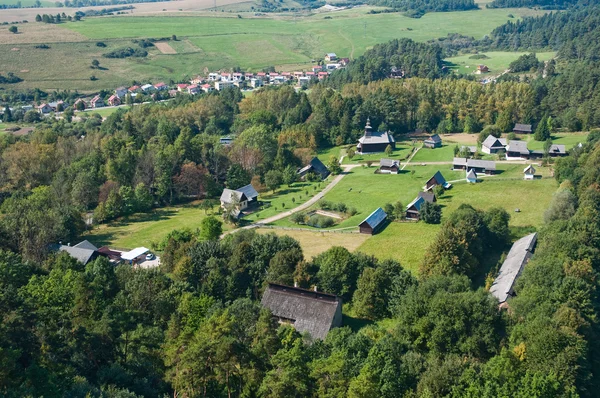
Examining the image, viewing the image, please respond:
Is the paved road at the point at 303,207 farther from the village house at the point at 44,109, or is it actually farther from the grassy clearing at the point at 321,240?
the village house at the point at 44,109

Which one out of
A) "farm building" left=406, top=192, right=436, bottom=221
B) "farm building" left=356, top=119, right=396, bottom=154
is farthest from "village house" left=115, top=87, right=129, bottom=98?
"farm building" left=406, top=192, right=436, bottom=221

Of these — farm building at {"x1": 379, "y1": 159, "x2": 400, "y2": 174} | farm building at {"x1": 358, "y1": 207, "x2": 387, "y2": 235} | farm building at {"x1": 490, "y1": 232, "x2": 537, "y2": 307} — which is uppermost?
farm building at {"x1": 490, "y1": 232, "x2": 537, "y2": 307}

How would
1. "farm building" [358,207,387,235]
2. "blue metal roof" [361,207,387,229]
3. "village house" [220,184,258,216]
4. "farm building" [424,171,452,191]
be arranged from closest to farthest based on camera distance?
"farm building" [358,207,387,235], "blue metal roof" [361,207,387,229], "village house" [220,184,258,216], "farm building" [424,171,452,191]

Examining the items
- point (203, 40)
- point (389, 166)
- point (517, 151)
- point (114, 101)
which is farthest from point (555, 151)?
point (203, 40)

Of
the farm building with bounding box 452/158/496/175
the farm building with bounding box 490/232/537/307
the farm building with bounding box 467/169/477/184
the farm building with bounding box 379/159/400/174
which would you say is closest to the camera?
the farm building with bounding box 490/232/537/307

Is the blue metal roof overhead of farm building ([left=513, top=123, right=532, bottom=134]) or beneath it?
overhead

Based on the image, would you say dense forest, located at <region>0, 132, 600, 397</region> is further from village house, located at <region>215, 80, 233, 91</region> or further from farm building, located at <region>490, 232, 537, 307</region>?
village house, located at <region>215, 80, 233, 91</region>
